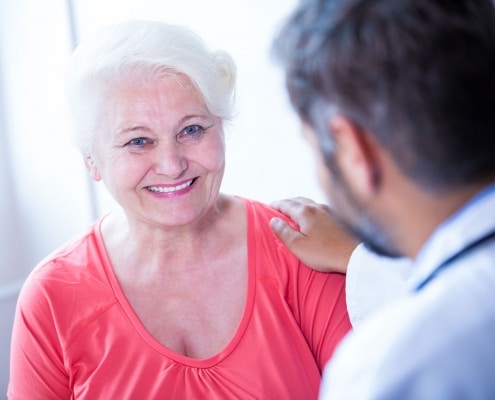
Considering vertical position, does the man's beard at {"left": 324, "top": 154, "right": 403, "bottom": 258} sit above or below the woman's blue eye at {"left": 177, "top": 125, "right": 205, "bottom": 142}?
below

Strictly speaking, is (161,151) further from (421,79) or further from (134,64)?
(421,79)

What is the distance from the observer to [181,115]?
1.48 m

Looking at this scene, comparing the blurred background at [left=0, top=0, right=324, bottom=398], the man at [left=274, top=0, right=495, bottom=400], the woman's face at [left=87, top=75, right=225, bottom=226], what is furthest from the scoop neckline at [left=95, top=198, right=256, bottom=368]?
the man at [left=274, top=0, right=495, bottom=400]

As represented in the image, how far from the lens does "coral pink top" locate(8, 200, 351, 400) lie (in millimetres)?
1490

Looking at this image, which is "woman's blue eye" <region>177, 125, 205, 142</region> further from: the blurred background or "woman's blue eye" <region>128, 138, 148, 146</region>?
the blurred background

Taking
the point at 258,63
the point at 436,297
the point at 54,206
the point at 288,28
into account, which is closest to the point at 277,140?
the point at 258,63

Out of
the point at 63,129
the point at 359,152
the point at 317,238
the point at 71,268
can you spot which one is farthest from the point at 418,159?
the point at 63,129

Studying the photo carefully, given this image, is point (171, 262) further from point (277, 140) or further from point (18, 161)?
point (18, 161)

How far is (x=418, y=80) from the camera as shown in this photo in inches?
A: 29.5

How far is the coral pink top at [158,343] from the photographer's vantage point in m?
1.49

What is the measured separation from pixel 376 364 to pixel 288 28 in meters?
0.41

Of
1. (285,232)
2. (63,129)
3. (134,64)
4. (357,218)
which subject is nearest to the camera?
(357,218)

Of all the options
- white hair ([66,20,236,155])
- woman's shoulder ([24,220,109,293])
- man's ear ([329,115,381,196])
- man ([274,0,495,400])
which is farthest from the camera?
woman's shoulder ([24,220,109,293])

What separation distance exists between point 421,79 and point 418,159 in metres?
0.09
